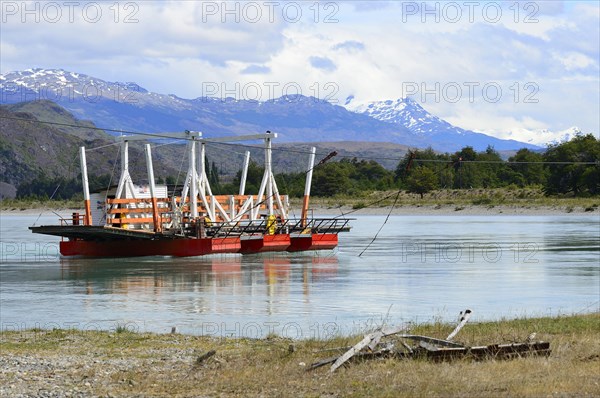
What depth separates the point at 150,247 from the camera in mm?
48812

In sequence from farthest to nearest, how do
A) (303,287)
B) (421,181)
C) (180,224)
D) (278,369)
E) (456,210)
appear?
(421,181) < (456,210) < (180,224) < (303,287) < (278,369)

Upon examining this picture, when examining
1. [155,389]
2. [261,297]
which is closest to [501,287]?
[261,297]

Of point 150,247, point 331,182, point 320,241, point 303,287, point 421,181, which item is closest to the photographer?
point 303,287

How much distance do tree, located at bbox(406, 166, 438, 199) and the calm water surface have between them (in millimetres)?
50414

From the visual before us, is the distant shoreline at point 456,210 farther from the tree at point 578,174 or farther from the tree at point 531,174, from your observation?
the tree at point 531,174

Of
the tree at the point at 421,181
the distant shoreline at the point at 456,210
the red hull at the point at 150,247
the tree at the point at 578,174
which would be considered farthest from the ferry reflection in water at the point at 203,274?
the tree at the point at 578,174

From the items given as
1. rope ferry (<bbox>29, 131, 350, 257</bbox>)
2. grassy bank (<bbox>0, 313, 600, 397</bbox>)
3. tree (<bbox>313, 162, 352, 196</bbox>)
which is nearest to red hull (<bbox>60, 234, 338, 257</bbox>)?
rope ferry (<bbox>29, 131, 350, 257</bbox>)

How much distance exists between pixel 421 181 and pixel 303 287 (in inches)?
3000

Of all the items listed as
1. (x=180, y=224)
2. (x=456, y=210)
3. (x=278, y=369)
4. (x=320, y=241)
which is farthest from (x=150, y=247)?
(x=456, y=210)

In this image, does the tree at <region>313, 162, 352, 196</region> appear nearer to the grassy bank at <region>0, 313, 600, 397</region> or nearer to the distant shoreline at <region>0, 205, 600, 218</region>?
the distant shoreline at <region>0, 205, 600, 218</region>

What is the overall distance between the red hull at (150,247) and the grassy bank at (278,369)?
2877 centimetres

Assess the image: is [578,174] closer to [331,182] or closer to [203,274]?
[331,182]

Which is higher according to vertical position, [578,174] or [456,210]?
[578,174]

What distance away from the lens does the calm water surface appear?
2295 centimetres
